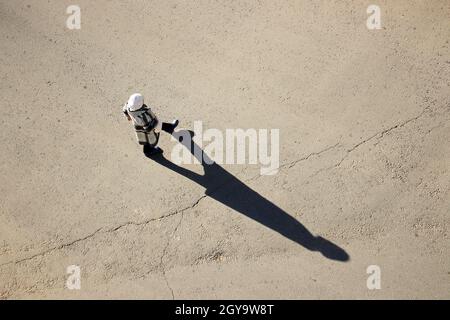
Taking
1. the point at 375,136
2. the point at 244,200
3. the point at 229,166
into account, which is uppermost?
the point at 375,136

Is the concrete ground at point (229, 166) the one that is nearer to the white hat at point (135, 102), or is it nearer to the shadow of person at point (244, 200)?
the shadow of person at point (244, 200)

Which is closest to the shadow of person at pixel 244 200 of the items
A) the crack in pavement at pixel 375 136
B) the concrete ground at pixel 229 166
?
the concrete ground at pixel 229 166

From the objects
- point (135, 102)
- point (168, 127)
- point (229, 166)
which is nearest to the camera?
point (135, 102)

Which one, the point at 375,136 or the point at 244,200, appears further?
the point at 375,136

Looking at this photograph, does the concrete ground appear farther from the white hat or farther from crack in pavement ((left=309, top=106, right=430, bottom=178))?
the white hat

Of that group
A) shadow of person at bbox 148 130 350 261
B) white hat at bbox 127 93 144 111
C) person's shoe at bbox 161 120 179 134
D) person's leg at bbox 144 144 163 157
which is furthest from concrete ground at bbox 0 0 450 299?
white hat at bbox 127 93 144 111

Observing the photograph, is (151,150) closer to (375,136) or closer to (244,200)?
(244,200)

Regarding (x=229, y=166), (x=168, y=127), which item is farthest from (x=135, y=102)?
(x=229, y=166)
